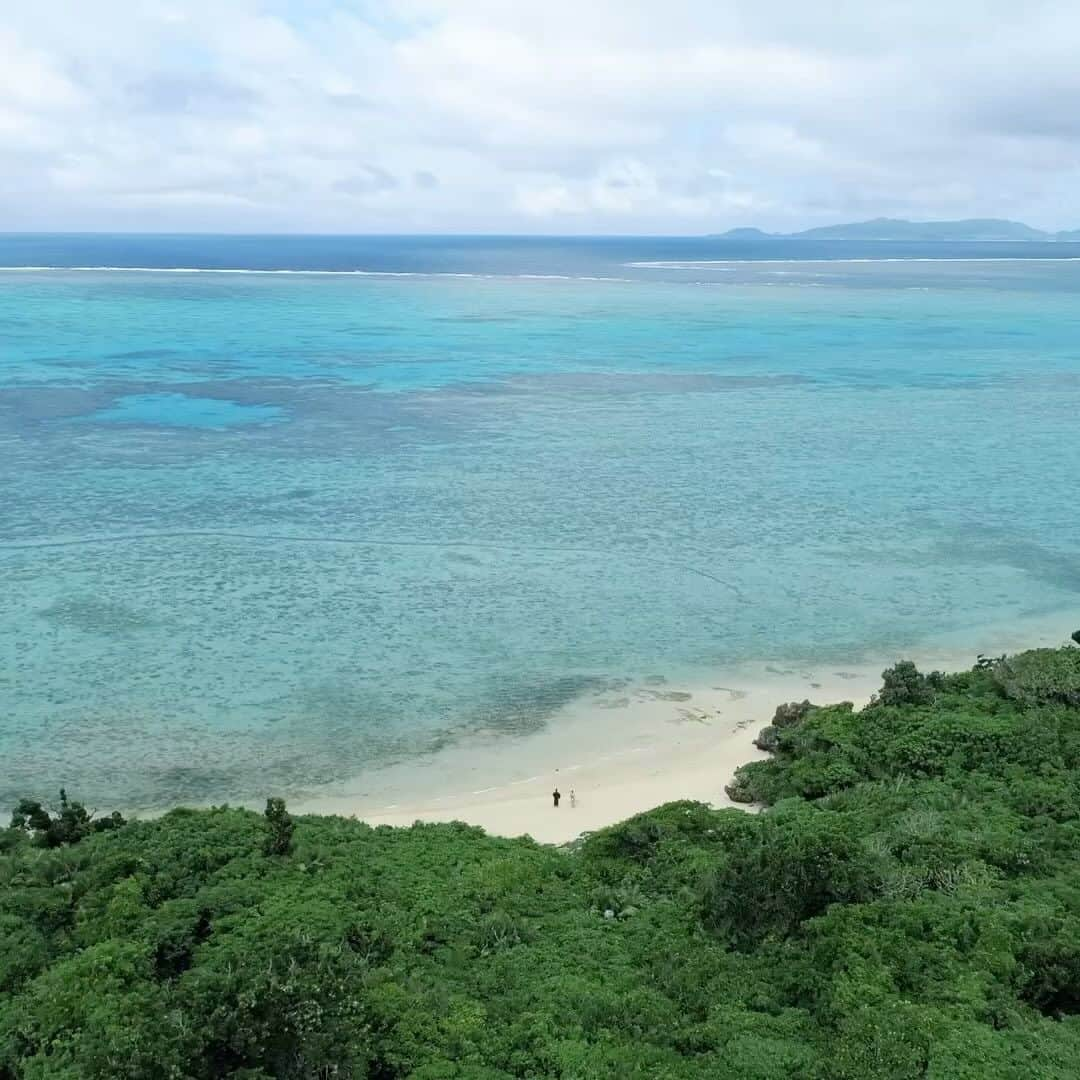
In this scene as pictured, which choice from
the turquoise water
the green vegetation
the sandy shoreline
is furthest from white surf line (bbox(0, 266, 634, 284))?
the green vegetation

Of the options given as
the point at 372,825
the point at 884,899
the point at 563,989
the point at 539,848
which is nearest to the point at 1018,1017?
the point at 884,899

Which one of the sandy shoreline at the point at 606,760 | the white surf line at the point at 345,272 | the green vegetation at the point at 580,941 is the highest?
the white surf line at the point at 345,272

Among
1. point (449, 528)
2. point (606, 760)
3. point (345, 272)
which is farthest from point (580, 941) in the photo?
point (345, 272)

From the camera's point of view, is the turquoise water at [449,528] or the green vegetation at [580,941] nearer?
the green vegetation at [580,941]

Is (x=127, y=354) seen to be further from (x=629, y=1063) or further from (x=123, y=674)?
(x=629, y=1063)

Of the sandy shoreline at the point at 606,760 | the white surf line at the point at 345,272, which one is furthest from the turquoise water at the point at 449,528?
the white surf line at the point at 345,272

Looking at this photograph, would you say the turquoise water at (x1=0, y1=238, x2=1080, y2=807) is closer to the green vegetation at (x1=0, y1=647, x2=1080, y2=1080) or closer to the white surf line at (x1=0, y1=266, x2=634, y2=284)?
the green vegetation at (x1=0, y1=647, x2=1080, y2=1080)

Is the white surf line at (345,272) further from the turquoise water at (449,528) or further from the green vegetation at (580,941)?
the green vegetation at (580,941)
